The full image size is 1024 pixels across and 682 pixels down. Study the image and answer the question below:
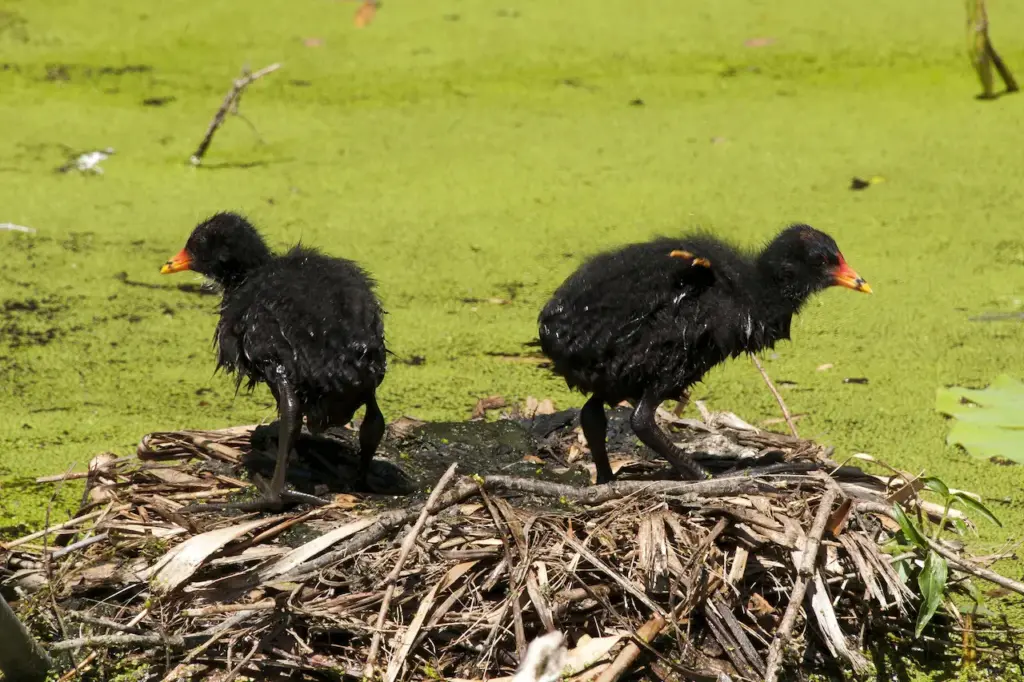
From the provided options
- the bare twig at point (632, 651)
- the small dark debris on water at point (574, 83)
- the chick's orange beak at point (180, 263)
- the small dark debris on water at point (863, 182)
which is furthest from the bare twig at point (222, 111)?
the bare twig at point (632, 651)

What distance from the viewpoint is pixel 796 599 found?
2.71 meters

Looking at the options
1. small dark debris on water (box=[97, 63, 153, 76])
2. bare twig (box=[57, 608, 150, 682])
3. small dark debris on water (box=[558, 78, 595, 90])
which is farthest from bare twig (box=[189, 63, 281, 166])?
bare twig (box=[57, 608, 150, 682])

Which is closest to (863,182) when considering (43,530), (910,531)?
(910,531)

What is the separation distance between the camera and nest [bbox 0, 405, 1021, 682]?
2836 mm

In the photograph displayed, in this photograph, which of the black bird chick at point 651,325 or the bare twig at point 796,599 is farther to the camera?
the black bird chick at point 651,325

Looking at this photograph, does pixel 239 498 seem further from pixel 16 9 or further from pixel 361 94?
pixel 16 9

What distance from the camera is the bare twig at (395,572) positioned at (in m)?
2.71

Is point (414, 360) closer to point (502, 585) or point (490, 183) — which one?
point (490, 183)

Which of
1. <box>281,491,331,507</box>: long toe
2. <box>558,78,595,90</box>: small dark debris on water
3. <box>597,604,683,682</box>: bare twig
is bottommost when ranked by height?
<box>597,604,683,682</box>: bare twig

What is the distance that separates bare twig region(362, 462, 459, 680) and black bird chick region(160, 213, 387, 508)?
588 mm

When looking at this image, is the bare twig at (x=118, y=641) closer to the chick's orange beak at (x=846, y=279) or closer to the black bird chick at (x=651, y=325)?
the black bird chick at (x=651, y=325)

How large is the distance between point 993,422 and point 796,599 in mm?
538

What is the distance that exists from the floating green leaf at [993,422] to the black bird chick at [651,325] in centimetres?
80

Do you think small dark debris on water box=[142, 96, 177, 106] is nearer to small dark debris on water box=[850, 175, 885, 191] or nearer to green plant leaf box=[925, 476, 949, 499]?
small dark debris on water box=[850, 175, 885, 191]
